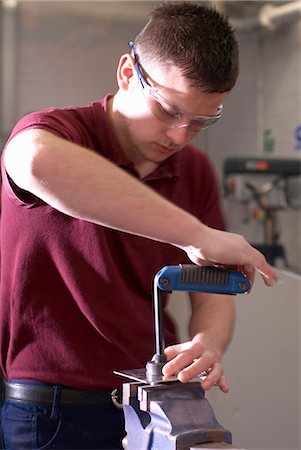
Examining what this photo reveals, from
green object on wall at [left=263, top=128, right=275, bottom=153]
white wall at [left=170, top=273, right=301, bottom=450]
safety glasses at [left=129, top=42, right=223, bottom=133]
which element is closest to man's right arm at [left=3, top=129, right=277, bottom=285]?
safety glasses at [left=129, top=42, right=223, bottom=133]

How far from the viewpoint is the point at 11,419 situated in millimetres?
1245

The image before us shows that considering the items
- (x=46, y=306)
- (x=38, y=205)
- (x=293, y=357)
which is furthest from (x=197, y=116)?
(x=293, y=357)

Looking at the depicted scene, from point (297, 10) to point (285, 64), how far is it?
1.12 ft

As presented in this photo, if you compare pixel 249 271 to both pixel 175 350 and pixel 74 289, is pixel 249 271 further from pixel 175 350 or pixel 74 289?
pixel 74 289

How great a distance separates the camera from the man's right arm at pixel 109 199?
93 centimetres

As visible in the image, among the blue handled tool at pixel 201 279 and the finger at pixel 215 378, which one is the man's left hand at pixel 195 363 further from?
the blue handled tool at pixel 201 279

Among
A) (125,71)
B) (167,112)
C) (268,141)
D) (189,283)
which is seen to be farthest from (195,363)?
(268,141)

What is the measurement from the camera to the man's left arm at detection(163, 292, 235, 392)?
100 centimetres

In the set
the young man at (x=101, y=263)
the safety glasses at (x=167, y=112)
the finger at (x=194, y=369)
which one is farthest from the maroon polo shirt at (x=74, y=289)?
the finger at (x=194, y=369)

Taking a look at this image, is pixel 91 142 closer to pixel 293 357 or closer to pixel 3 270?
pixel 3 270

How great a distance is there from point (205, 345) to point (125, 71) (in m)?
0.51

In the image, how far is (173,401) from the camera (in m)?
0.93

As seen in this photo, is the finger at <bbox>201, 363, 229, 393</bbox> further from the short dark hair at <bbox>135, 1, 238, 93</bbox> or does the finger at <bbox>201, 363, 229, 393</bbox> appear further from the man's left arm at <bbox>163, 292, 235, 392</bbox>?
the short dark hair at <bbox>135, 1, 238, 93</bbox>

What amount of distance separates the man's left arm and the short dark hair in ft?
1.42
